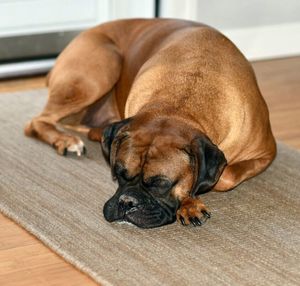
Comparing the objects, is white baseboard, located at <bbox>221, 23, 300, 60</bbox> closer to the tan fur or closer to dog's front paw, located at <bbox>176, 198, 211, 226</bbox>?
the tan fur

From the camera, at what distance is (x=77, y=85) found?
426 cm

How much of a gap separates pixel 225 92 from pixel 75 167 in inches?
35.8

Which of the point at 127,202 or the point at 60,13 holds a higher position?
the point at 127,202

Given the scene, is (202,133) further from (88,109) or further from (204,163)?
(88,109)

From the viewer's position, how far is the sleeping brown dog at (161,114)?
3092mm

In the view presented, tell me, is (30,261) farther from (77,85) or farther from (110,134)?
(77,85)

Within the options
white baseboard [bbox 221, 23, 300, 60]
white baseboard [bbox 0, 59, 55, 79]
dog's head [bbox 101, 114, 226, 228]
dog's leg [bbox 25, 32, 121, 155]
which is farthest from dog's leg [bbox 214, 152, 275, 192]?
white baseboard [bbox 221, 23, 300, 60]

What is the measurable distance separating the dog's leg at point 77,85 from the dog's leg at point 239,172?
0.93m

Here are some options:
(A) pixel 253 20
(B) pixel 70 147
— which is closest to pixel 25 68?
(B) pixel 70 147

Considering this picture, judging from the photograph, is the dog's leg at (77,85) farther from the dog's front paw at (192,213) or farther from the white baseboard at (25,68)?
the white baseboard at (25,68)

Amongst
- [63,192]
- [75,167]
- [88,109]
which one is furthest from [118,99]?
[63,192]

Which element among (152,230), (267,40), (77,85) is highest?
(77,85)

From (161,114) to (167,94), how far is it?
0.55ft

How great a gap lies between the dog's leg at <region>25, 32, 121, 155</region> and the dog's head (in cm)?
A: 111
